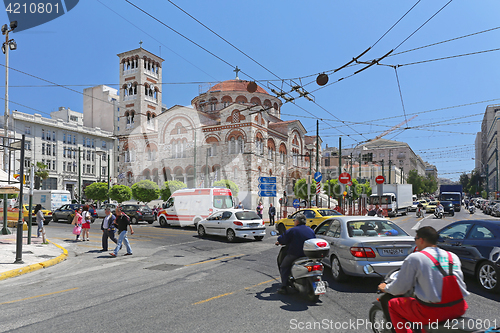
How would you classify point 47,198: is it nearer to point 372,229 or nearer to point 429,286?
point 372,229

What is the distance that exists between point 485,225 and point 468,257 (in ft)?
2.53

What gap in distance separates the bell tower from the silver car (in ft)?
175

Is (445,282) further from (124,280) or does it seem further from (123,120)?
(123,120)

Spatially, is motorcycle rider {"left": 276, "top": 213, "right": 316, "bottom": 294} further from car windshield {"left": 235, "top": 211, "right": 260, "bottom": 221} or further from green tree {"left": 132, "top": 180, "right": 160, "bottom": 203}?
green tree {"left": 132, "top": 180, "right": 160, "bottom": 203}

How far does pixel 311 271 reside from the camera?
236 inches

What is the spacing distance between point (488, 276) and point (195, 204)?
17793 millimetres

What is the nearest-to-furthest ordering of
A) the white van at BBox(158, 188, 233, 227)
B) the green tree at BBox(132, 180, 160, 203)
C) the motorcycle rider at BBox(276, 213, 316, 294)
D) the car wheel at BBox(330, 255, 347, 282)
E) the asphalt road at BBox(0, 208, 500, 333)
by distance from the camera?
the asphalt road at BBox(0, 208, 500, 333)
the motorcycle rider at BBox(276, 213, 316, 294)
the car wheel at BBox(330, 255, 347, 282)
the white van at BBox(158, 188, 233, 227)
the green tree at BBox(132, 180, 160, 203)

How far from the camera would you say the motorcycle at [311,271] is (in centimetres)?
593

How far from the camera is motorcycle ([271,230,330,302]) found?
5.93 meters

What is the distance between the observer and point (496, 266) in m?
6.44

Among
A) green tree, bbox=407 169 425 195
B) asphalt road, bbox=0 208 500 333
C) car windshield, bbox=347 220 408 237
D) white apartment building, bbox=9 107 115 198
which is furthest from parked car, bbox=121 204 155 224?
green tree, bbox=407 169 425 195

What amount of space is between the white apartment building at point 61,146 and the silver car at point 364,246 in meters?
50.6

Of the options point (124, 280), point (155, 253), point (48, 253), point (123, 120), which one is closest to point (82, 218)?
point (48, 253)

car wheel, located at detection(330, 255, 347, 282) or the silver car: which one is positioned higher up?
the silver car
